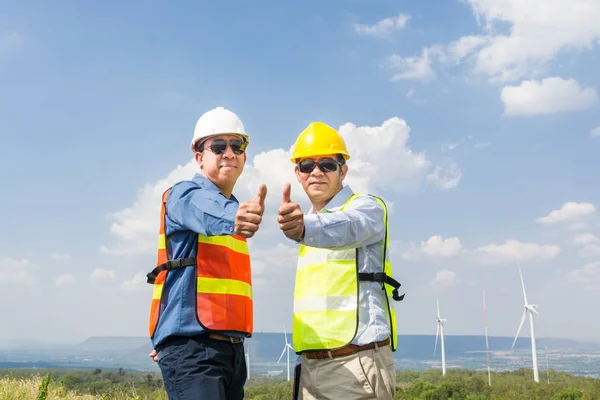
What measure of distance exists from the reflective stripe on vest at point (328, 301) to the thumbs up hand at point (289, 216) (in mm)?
1084

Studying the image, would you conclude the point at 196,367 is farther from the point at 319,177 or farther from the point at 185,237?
the point at 319,177

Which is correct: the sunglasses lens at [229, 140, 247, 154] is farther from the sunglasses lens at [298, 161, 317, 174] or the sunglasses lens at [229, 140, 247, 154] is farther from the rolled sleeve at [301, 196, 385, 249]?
the rolled sleeve at [301, 196, 385, 249]

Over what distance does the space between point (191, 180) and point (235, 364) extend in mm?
1469

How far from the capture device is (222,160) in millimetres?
5195

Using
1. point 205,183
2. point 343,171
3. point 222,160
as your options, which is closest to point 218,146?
point 222,160

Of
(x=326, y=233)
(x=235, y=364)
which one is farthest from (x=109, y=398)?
(x=326, y=233)

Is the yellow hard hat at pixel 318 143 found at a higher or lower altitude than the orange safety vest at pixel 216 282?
higher

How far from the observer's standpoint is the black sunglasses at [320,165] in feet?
17.6

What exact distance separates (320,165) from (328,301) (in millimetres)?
1175

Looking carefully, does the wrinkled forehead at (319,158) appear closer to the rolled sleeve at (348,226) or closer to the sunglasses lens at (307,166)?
the sunglasses lens at (307,166)

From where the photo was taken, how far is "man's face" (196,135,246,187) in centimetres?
520

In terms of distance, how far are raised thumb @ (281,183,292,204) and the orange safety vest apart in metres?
1.15

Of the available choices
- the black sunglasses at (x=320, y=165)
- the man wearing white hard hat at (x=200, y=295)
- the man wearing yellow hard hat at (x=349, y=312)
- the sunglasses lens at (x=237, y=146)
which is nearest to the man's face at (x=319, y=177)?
the black sunglasses at (x=320, y=165)

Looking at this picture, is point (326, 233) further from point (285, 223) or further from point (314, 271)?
point (314, 271)
